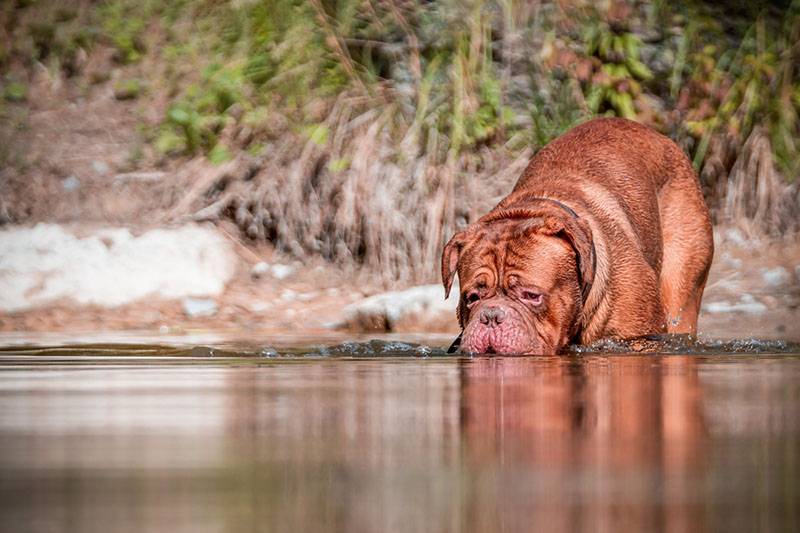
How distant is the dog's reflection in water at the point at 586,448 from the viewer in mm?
2215

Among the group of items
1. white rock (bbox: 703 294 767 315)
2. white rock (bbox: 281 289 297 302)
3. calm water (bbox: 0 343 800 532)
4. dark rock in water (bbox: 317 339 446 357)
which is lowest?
calm water (bbox: 0 343 800 532)

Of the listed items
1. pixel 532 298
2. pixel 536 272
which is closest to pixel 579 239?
pixel 536 272

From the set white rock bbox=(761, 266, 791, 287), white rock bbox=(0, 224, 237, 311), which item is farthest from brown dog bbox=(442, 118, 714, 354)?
white rock bbox=(0, 224, 237, 311)

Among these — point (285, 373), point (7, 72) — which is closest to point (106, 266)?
point (7, 72)

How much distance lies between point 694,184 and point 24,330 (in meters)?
4.57

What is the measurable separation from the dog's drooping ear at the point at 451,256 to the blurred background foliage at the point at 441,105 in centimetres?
347

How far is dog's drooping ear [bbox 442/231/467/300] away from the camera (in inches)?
285

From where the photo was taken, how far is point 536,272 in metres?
7.02

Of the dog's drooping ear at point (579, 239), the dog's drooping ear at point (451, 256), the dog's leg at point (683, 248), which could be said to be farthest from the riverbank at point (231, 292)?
the dog's drooping ear at point (579, 239)

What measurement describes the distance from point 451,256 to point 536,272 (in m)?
0.49

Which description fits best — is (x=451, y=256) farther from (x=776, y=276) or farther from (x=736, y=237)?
(x=736, y=237)

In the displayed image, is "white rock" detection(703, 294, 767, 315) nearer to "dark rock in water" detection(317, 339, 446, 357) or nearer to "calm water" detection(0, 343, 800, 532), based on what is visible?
"dark rock in water" detection(317, 339, 446, 357)

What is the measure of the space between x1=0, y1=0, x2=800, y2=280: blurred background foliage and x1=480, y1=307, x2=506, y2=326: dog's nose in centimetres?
400

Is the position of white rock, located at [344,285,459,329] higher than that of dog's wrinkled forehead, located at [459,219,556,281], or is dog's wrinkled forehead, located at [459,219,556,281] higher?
dog's wrinkled forehead, located at [459,219,556,281]
